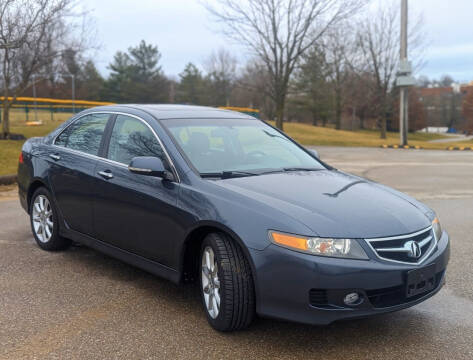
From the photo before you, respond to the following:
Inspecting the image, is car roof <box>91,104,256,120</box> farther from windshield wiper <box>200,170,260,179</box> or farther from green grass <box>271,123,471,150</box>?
green grass <box>271,123,471,150</box>

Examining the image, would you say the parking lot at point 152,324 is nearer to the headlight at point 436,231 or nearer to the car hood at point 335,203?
the headlight at point 436,231

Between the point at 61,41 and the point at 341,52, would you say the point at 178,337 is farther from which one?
the point at 341,52

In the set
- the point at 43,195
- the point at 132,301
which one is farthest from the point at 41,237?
the point at 132,301

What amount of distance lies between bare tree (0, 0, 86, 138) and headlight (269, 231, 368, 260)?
1233 centimetres

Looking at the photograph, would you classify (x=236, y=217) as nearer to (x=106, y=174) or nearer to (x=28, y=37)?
(x=106, y=174)

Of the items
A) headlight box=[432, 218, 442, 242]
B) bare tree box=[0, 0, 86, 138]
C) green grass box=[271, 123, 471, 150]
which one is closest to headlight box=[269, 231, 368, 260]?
headlight box=[432, 218, 442, 242]

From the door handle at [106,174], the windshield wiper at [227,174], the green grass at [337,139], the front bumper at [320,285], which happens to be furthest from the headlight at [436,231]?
the green grass at [337,139]

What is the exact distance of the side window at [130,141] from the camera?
4285mm

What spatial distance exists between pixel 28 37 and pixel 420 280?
47.2ft

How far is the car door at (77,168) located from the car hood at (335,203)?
164 centimetres

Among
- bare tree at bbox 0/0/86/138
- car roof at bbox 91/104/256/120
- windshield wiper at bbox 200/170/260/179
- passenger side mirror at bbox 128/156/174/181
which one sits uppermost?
bare tree at bbox 0/0/86/138

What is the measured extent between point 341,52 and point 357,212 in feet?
A: 160

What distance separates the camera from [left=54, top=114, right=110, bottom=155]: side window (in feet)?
16.1

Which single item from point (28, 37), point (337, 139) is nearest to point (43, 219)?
point (28, 37)
